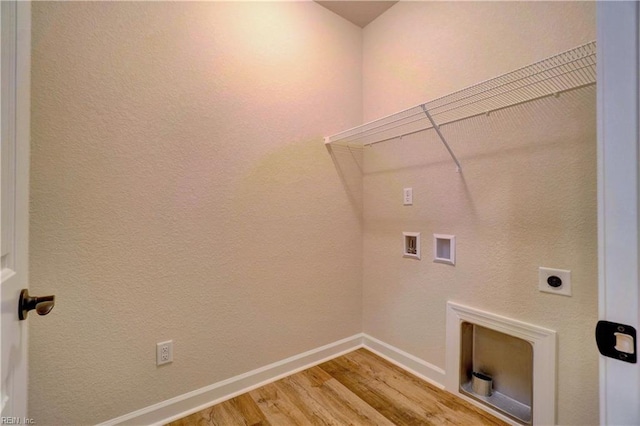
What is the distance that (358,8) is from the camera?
6.54 ft

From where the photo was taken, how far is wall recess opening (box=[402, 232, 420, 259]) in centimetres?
180

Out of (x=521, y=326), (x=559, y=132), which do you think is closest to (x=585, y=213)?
(x=559, y=132)

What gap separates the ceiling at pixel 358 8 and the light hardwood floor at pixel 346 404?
8.61 ft

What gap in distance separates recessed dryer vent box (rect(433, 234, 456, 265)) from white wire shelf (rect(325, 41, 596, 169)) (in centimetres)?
45

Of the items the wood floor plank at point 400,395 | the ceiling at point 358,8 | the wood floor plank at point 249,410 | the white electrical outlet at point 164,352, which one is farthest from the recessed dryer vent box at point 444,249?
the ceiling at point 358,8

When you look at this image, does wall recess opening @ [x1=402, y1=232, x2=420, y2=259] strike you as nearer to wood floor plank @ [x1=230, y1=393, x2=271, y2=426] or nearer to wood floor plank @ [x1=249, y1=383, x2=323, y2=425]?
wood floor plank @ [x1=249, y1=383, x2=323, y2=425]

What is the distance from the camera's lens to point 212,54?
1531 mm

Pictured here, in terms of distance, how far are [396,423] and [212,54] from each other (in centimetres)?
226

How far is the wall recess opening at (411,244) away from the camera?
70.8 inches

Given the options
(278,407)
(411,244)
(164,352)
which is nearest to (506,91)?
(411,244)

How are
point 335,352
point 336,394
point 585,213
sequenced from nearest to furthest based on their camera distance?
point 585,213 < point 336,394 < point 335,352

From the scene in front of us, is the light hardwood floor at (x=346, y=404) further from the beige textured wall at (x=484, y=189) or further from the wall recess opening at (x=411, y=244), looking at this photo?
the wall recess opening at (x=411, y=244)

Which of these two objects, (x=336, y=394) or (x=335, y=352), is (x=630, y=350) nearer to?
(x=336, y=394)

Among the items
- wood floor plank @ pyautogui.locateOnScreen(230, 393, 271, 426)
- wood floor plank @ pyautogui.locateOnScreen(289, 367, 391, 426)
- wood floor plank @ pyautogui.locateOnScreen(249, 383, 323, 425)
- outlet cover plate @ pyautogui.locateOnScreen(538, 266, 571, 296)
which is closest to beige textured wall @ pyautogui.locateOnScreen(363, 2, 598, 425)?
outlet cover plate @ pyautogui.locateOnScreen(538, 266, 571, 296)
